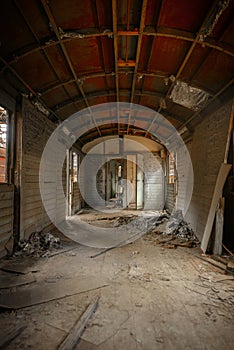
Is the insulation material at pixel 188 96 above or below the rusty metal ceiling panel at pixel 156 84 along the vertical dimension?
below

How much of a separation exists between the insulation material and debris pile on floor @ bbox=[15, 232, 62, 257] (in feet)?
14.3

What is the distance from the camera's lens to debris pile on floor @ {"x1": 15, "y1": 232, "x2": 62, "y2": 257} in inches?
171

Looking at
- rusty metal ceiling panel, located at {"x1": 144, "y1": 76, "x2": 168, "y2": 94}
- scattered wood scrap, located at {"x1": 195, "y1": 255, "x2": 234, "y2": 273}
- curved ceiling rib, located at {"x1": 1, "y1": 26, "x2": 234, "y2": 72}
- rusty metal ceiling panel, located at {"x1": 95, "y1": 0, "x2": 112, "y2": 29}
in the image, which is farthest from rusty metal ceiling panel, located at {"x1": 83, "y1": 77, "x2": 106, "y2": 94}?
scattered wood scrap, located at {"x1": 195, "y1": 255, "x2": 234, "y2": 273}

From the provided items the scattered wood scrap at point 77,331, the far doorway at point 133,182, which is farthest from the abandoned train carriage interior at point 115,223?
the far doorway at point 133,182

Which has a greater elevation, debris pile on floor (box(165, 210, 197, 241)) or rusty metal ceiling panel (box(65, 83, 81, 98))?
rusty metal ceiling panel (box(65, 83, 81, 98))

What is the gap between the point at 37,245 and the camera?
15.4 feet

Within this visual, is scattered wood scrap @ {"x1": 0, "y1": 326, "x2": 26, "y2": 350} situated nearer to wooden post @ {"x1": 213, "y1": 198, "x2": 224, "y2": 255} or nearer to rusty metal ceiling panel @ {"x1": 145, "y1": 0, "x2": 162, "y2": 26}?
wooden post @ {"x1": 213, "y1": 198, "x2": 224, "y2": 255}

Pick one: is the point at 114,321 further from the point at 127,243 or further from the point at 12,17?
the point at 12,17

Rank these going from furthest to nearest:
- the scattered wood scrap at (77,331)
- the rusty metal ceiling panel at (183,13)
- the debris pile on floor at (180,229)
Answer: the debris pile on floor at (180,229) → the rusty metal ceiling panel at (183,13) → the scattered wood scrap at (77,331)

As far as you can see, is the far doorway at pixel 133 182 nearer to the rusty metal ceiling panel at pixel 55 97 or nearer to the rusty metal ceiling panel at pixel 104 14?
the rusty metal ceiling panel at pixel 55 97

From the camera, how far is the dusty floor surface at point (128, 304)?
2008 mm

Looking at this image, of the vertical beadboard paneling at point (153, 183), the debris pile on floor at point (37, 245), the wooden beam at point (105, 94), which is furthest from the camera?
the vertical beadboard paneling at point (153, 183)

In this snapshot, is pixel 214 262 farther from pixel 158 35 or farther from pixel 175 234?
pixel 158 35

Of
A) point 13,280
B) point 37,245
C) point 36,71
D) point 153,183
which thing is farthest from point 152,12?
point 153,183
